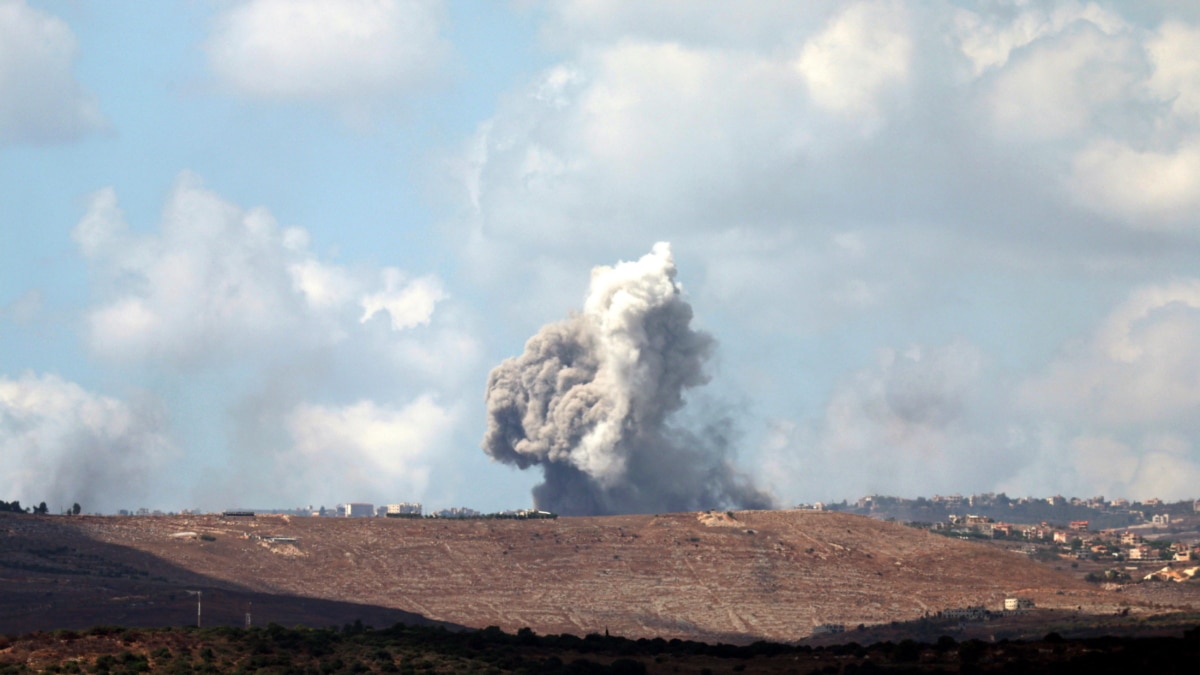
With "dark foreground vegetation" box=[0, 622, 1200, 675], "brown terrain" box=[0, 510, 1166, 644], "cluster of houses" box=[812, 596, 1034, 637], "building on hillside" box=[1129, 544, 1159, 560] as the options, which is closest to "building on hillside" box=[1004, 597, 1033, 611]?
"cluster of houses" box=[812, 596, 1034, 637]

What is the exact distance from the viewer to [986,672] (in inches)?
2566

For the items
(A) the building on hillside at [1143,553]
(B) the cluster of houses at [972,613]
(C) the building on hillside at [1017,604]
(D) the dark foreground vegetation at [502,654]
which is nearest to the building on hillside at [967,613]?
(B) the cluster of houses at [972,613]

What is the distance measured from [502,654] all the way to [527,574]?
60.7 metres

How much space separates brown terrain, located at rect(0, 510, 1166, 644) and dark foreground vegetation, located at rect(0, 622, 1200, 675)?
29625 mm

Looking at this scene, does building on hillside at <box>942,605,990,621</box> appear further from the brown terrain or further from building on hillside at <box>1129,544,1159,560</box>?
building on hillside at <box>1129,544,1159,560</box>

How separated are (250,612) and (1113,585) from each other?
78.0m

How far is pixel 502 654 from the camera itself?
7844 centimetres

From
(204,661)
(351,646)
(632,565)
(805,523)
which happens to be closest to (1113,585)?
(805,523)

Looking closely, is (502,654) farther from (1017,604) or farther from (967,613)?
(1017,604)

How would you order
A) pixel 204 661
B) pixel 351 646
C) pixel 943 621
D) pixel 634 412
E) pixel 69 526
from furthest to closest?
pixel 634 412
pixel 69 526
pixel 943 621
pixel 351 646
pixel 204 661

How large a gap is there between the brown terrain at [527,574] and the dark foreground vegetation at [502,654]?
2962 cm

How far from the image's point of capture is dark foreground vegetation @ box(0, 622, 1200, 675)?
66562 mm

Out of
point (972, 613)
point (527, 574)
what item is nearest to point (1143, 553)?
point (972, 613)

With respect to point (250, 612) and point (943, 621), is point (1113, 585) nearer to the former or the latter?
point (943, 621)
